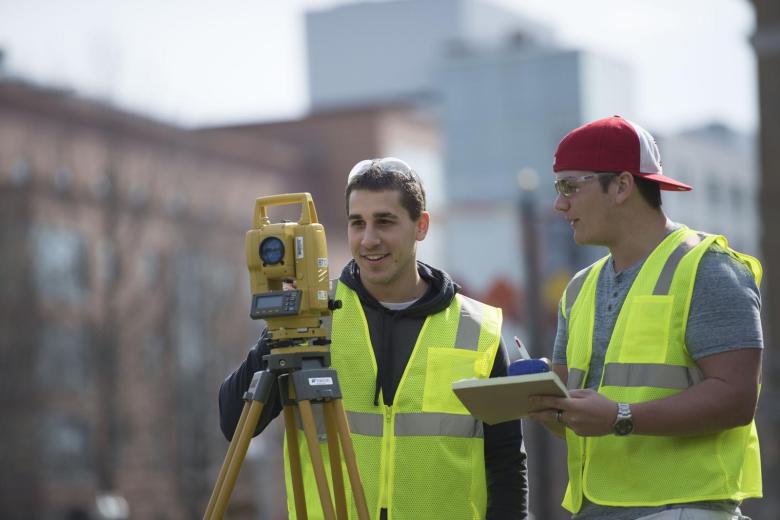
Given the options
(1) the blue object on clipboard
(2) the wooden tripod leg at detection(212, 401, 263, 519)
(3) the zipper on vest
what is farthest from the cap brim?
(2) the wooden tripod leg at detection(212, 401, 263, 519)

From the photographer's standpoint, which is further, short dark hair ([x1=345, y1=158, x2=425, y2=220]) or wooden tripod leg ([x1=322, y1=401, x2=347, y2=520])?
short dark hair ([x1=345, y1=158, x2=425, y2=220])

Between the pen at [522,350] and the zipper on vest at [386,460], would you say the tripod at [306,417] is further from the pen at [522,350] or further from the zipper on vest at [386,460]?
the pen at [522,350]

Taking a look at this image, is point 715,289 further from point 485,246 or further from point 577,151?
point 485,246

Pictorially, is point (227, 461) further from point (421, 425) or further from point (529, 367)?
point (529, 367)

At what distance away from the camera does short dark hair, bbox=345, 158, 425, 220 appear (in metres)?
4.29

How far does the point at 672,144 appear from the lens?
57.7 metres

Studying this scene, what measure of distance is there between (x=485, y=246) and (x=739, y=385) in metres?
55.4

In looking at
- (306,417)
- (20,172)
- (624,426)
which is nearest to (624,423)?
(624,426)

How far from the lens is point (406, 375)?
4.26 meters

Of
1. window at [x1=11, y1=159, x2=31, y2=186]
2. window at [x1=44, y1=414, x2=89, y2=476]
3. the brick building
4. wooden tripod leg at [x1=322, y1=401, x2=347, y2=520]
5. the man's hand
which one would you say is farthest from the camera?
window at [x1=44, y1=414, x2=89, y2=476]

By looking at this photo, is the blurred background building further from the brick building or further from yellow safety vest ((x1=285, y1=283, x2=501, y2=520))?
yellow safety vest ((x1=285, y1=283, x2=501, y2=520))

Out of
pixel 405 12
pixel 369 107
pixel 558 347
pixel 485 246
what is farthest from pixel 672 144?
pixel 558 347

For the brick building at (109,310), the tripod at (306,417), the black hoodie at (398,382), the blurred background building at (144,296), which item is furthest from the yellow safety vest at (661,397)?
the brick building at (109,310)

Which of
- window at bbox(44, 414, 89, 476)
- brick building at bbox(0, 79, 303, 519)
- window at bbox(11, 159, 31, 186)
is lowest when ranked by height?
window at bbox(44, 414, 89, 476)
